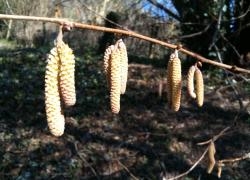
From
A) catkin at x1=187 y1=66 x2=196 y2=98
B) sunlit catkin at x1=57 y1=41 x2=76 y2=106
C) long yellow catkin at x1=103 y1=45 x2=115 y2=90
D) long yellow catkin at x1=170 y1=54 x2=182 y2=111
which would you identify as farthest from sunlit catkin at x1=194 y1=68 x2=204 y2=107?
sunlit catkin at x1=57 y1=41 x2=76 y2=106

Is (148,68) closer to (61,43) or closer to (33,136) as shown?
(33,136)

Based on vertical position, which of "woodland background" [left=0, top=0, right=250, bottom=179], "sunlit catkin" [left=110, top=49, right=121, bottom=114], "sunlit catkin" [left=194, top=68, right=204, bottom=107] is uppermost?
"sunlit catkin" [left=110, top=49, right=121, bottom=114]

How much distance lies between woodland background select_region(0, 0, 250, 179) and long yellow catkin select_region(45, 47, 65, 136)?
3.98 meters

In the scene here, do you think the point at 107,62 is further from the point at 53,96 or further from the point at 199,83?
the point at 199,83

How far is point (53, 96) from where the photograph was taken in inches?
47.4

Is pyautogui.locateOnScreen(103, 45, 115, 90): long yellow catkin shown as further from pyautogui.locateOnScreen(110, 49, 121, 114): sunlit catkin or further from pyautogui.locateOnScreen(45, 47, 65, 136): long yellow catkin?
pyautogui.locateOnScreen(45, 47, 65, 136): long yellow catkin

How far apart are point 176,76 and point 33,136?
6.04m

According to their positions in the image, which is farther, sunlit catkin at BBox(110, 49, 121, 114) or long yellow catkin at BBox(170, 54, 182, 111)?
long yellow catkin at BBox(170, 54, 182, 111)

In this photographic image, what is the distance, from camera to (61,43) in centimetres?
122

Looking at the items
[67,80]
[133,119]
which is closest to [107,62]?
[67,80]

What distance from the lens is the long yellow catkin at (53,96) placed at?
1.20 meters

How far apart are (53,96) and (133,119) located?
273 inches

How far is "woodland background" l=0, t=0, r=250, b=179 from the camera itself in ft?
22.3

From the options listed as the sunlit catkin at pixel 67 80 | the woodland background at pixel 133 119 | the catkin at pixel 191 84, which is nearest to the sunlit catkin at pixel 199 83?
the catkin at pixel 191 84
